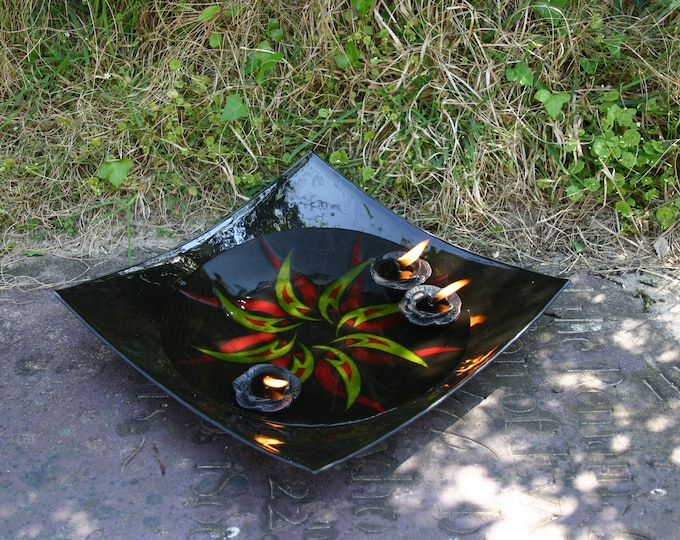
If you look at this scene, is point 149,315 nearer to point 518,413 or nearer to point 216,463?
point 216,463

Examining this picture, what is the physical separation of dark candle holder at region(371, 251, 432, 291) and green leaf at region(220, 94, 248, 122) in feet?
2.61

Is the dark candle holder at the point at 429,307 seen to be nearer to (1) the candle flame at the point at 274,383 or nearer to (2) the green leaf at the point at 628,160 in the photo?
(1) the candle flame at the point at 274,383

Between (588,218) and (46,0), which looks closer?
(588,218)

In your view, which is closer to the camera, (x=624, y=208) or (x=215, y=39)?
(x=624, y=208)

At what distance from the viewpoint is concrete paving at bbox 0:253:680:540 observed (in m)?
1.43

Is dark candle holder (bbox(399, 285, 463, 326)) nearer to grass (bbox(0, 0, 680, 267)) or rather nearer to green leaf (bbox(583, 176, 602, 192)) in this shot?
grass (bbox(0, 0, 680, 267))

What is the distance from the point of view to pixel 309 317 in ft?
6.13

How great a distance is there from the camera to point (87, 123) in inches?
99.6

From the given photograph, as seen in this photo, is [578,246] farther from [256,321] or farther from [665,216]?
[256,321]

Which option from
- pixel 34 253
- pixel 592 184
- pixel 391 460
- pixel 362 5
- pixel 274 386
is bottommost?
pixel 34 253

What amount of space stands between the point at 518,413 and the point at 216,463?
0.70 metres

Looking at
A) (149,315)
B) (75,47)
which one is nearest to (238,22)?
(75,47)

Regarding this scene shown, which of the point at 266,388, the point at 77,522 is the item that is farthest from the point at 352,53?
the point at 77,522

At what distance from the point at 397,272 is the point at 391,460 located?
1.75 feet
